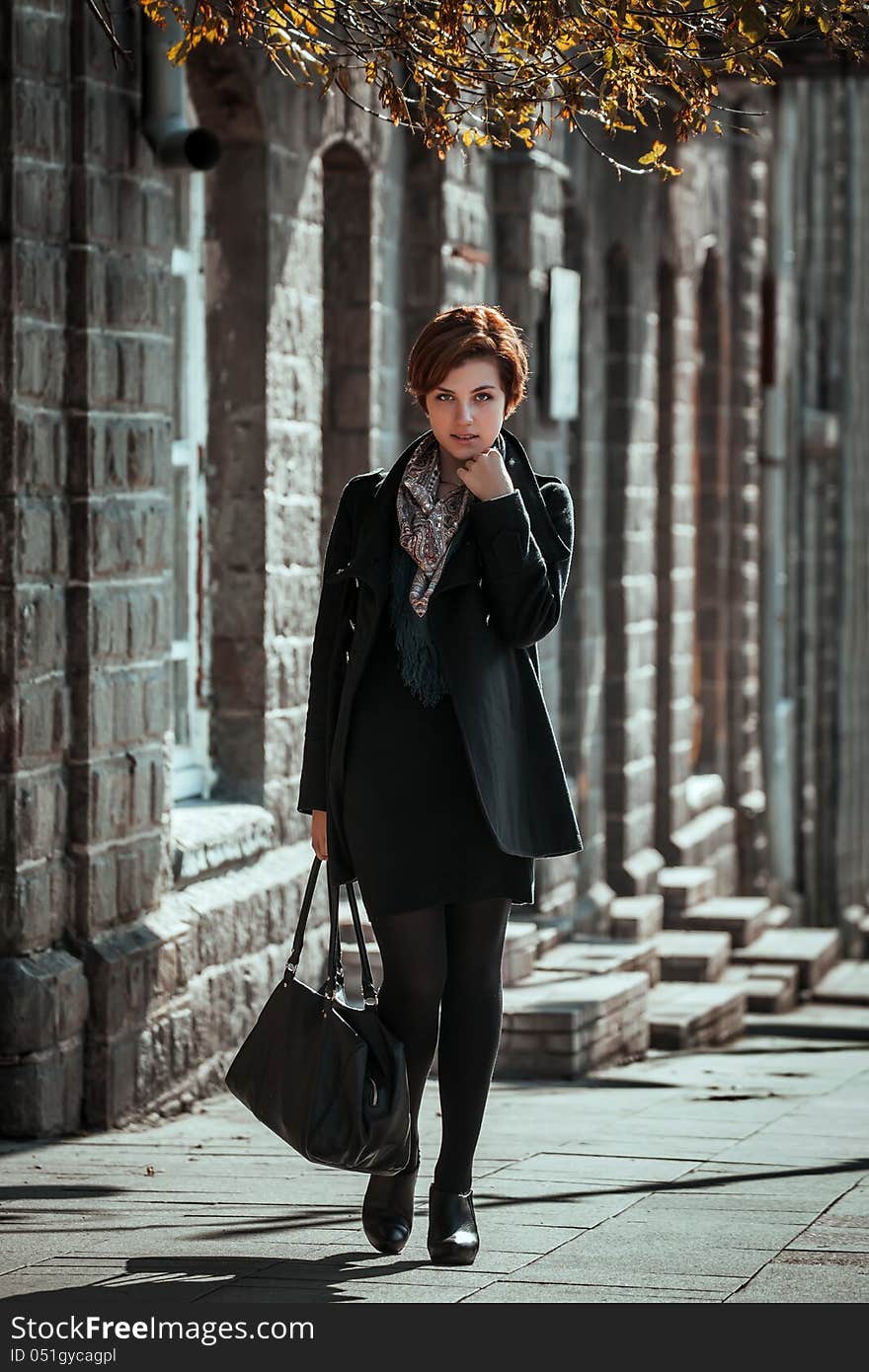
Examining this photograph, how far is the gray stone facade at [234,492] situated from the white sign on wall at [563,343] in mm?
77

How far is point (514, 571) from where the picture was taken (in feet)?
17.0

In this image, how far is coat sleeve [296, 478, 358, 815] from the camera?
537cm

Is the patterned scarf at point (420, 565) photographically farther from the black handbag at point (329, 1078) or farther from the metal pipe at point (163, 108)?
the metal pipe at point (163, 108)

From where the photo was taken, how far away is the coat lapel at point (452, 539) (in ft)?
17.3

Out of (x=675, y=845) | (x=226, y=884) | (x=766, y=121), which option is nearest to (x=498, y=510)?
(x=226, y=884)

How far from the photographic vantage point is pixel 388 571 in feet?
17.4

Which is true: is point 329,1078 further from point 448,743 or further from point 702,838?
point 702,838

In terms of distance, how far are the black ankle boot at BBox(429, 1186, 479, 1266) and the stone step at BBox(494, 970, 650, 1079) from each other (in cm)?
383

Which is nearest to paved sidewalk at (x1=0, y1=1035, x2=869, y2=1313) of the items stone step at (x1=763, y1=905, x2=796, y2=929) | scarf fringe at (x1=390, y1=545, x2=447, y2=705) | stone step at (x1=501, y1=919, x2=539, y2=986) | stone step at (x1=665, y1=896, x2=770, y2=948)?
scarf fringe at (x1=390, y1=545, x2=447, y2=705)

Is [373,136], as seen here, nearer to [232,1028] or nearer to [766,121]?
[232,1028]

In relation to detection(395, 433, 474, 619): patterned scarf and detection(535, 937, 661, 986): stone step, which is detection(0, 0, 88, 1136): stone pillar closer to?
detection(395, 433, 474, 619): patterned scarf

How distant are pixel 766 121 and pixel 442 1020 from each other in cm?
1310

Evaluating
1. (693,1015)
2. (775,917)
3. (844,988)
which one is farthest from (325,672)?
(775,917)

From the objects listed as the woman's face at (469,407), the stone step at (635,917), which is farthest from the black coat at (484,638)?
the stone step at (635,917)
